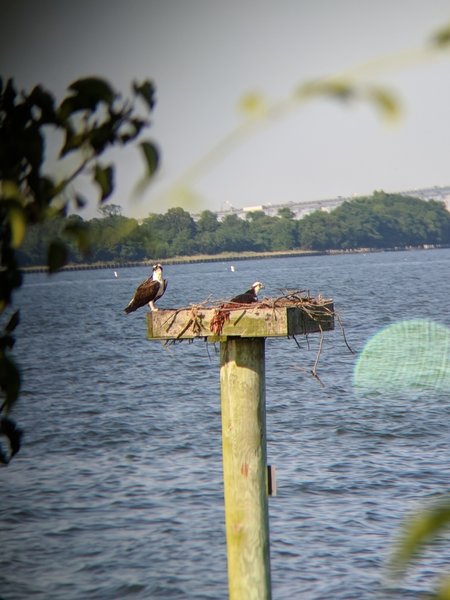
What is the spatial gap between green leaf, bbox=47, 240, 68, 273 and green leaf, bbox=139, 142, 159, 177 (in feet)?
0.75

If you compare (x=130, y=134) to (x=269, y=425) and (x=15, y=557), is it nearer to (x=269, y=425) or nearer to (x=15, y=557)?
(x=15, y=557)

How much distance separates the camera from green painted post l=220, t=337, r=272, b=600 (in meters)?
8.93

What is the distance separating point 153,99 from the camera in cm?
248

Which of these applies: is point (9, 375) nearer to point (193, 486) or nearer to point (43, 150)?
point (43, 150)

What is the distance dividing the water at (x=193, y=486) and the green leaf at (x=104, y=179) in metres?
10.7

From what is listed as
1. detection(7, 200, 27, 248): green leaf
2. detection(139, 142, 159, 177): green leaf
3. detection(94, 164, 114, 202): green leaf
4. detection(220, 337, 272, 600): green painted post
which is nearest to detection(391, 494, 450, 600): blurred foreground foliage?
detection(7, 200, 27, 248): green leaf

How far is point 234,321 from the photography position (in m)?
8.76

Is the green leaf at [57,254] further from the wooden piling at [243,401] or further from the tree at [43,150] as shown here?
the wooden piling at [243,401]

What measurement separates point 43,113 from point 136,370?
39470 millimetres

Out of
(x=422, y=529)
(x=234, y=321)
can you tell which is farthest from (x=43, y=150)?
(x=234, y=321)

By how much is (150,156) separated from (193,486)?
1675cm

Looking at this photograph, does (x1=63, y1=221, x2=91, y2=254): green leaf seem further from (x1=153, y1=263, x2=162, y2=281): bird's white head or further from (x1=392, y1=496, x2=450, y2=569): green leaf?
(x1=153, y1=263, x2=162, y2=281): bird's white head

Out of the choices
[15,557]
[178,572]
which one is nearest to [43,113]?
[178,572]

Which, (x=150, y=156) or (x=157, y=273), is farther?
(x=157, y=273)
